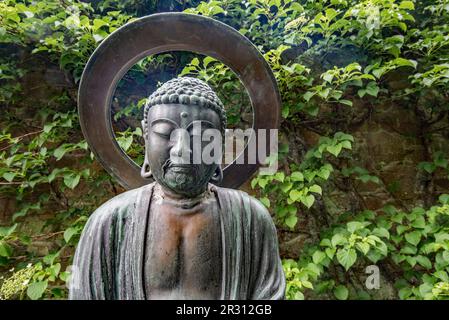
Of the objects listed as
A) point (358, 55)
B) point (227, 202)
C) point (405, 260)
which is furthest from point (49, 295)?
point (358, 55)

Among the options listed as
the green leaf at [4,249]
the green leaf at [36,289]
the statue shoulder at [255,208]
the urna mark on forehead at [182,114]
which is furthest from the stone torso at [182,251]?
the green leaf at [4,249]

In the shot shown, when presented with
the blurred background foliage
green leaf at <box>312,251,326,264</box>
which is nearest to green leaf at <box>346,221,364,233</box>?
the blurred background foliage

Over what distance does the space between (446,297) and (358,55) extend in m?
1.66

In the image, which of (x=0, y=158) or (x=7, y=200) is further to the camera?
(x=7, y=200)

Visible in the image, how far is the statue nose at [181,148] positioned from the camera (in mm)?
1030

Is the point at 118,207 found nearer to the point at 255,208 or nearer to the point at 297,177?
the point at 255,208

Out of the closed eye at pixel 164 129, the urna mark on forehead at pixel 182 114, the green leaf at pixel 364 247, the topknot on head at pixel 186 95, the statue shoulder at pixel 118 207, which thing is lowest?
the green leaf at pixel 364 247

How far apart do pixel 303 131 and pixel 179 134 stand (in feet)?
6.76

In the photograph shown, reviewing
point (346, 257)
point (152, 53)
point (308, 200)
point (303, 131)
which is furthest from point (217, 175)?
point (303, 131)

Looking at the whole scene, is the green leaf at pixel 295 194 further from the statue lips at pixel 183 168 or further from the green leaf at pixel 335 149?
the statue lips at pixel 183 168

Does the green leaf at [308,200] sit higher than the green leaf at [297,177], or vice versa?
the green leaf at [297,177]

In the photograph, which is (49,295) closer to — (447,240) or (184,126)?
(184,126)

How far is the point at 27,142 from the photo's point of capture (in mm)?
2877

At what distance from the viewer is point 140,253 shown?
1059 millimetres
